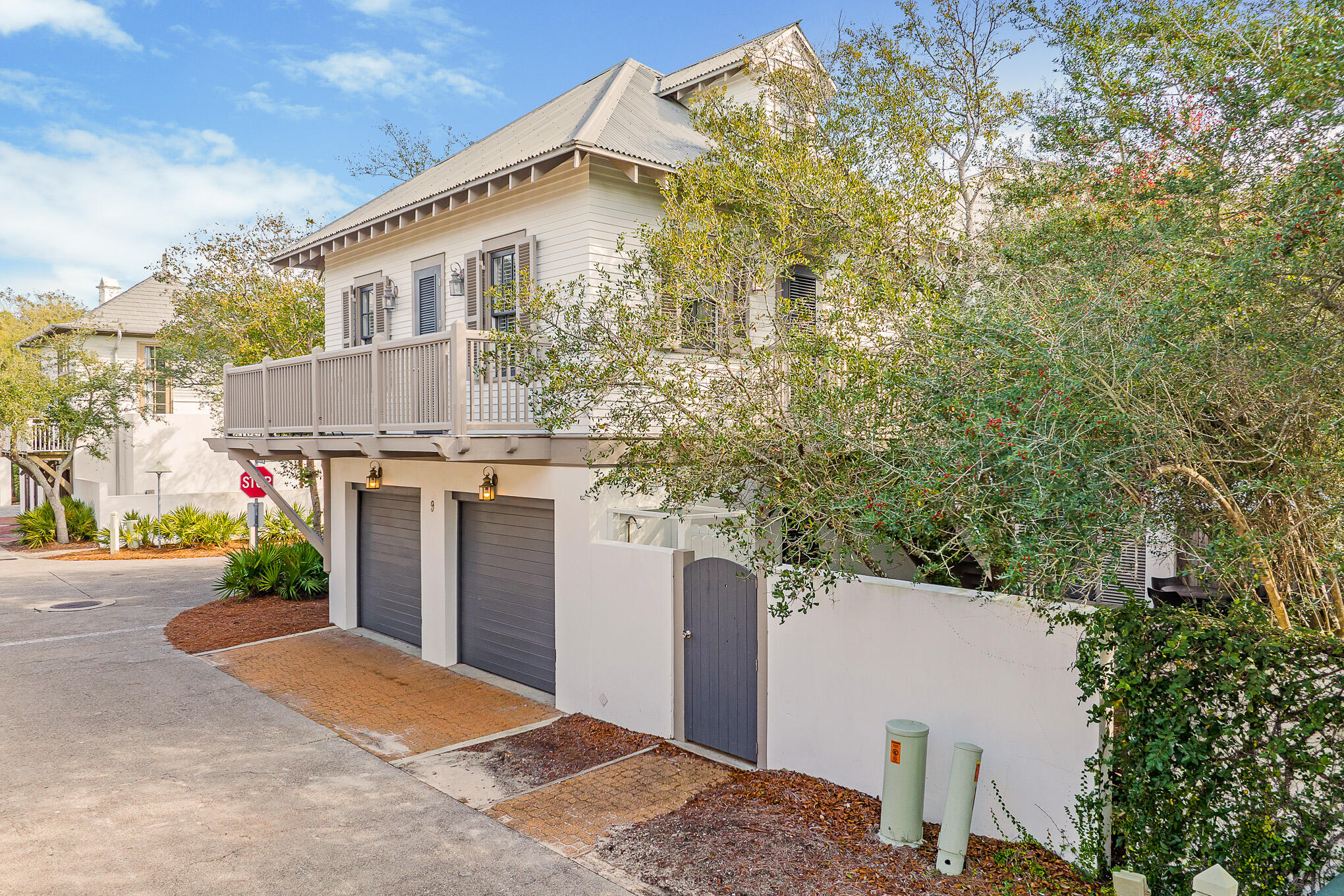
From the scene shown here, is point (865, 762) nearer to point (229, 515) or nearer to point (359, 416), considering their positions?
point (359, 416)

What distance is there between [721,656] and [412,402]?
426 centimetres

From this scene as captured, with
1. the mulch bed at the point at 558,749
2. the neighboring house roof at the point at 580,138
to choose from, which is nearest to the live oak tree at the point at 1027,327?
the neighboring house roof at the point at 580,138

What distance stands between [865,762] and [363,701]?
6.00 metres

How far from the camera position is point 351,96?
27.8 m

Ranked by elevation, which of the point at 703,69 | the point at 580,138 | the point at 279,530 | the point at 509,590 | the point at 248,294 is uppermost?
the point at 703,69

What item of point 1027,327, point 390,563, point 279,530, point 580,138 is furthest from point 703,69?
point 279,530

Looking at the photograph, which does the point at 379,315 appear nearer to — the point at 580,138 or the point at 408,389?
the point at 408,389

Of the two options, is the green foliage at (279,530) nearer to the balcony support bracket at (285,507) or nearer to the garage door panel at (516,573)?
the balcony support bracket at (285,507)

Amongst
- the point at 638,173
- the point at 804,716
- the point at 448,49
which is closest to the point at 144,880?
the point at 804,716

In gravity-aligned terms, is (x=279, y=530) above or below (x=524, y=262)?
below

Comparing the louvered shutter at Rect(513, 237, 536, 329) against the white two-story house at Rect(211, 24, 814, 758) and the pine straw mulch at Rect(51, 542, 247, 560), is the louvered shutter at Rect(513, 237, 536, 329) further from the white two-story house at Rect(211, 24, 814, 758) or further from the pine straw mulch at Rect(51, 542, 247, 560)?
the pine straw mulch at Rect(51, 542, 247, 560)

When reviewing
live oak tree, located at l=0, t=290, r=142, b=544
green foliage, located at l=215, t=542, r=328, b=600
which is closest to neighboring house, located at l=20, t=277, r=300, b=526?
live oak tree, located at l=0, t=290, r=142, b=544

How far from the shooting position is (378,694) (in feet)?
31.9

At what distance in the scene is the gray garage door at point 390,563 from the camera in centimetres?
1205
